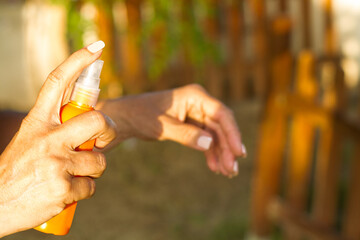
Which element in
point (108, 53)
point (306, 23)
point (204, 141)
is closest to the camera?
point (204, 141)

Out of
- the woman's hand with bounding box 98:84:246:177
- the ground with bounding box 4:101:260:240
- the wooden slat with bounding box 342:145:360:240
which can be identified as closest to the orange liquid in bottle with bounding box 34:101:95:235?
the woman's hand with bounding box 98:84:246:177

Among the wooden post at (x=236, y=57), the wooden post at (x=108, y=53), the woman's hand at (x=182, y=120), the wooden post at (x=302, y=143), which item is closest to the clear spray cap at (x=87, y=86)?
the woman's hand at (x=182, y=120)

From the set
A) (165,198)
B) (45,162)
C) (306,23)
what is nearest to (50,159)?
(45,162)

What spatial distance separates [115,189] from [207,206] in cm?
84

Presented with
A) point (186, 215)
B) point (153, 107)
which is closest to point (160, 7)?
point (186, 215)

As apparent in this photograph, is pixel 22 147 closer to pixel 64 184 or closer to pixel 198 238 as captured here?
pixel 64 184

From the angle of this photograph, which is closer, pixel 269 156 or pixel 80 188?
pixel 80 188

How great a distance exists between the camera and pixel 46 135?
2.74 ft

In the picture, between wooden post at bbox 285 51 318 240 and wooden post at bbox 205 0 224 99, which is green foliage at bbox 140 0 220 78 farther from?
wooden post at bbox 285 51 318 240

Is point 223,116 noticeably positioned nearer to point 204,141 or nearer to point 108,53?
point 204,141

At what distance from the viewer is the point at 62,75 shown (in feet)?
2.82

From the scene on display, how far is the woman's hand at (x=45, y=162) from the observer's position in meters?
0.83

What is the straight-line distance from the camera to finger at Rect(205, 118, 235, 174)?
51.1 inches

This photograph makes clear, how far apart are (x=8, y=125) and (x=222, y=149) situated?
2.05 ft
